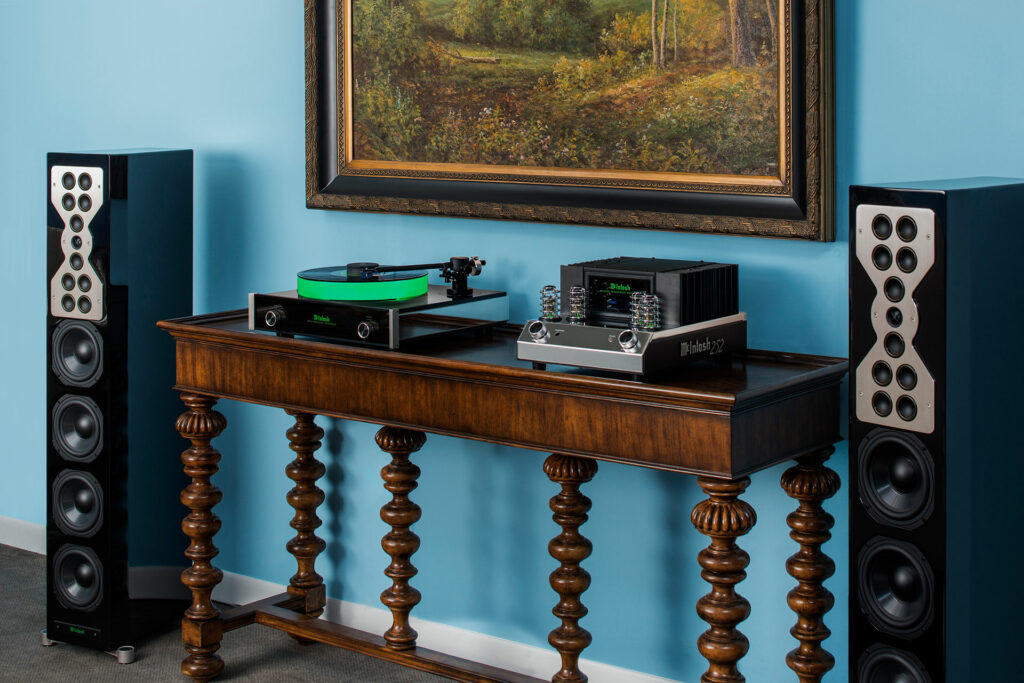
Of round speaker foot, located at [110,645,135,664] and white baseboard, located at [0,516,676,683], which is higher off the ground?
white baseboard, located at [0,516,676,683]

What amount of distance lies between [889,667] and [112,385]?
6.39ft

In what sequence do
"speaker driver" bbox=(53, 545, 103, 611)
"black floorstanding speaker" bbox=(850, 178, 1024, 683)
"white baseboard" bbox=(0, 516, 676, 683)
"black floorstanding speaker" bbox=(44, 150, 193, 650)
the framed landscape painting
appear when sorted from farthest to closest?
"speaker driver" bbox=(53, 545, 103, 611) < "black floorstanding speaker" bbox=(44, 150, 193, 650) < "white baseboard" bbox=(0, 516, 676, 683) < the framed landscape painting < "black floorstanding speaker" bbox=(850, 178, 1024, 683)

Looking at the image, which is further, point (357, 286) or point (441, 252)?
point (441, 252)

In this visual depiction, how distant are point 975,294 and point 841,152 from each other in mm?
536

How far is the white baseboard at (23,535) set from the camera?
3941mm

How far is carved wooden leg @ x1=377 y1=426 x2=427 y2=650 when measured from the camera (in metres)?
2.92

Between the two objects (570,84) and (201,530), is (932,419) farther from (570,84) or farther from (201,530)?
(201,530)

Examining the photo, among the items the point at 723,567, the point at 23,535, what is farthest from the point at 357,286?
the point at 23,535

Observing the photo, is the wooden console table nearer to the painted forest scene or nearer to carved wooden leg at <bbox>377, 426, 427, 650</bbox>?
carved wooden leg at <bbox>377, 426, 427, 650</bbox>

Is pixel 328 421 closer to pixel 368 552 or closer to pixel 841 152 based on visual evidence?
pixel 368 552

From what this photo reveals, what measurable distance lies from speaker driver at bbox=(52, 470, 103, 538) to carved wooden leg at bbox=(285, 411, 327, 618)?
477 millimetres

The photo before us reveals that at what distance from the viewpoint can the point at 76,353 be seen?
3.09m

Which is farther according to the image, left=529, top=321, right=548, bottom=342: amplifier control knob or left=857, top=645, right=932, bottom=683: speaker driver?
left=529, top=321, right=548, bottom=342: amplifier control knob

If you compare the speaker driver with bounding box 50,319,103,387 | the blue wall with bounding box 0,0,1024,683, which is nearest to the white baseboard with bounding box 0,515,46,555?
the blue wall with bounding box 0,0,1024,683
